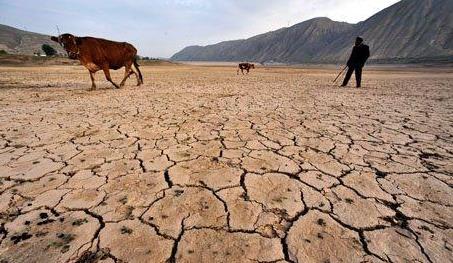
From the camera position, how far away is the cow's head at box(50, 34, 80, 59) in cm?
666

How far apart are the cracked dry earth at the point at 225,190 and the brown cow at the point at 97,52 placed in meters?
2.97

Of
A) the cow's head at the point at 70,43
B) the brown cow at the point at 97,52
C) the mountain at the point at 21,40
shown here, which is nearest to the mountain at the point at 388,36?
the brown cow at the point at 97,52

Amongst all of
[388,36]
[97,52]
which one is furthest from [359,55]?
[388,36]

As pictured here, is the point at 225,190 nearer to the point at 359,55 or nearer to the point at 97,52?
the point at 97,52

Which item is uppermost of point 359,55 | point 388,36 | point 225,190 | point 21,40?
point 21,40

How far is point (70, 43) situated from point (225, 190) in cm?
653

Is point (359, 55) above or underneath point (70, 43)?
underneath

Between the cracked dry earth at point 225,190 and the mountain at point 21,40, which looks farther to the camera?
the mountain at point 21,40

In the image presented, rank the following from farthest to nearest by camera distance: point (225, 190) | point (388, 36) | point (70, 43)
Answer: point (388, 36) → point (70, 43) → point (225, 190)

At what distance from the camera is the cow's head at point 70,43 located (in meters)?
6.66

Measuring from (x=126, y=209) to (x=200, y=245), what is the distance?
0.70 metres

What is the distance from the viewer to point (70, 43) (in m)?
6.72

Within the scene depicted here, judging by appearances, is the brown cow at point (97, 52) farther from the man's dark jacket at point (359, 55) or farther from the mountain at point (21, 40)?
the mountain at point (21, 40)

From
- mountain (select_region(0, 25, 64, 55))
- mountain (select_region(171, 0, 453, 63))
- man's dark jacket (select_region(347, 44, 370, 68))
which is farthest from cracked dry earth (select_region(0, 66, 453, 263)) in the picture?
mountain (select_region(0, 25, 64, 55))
